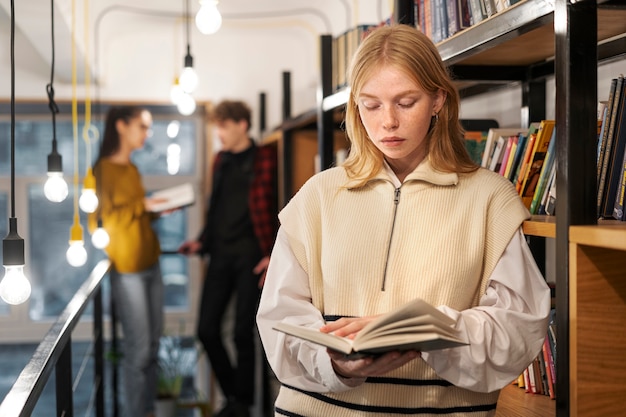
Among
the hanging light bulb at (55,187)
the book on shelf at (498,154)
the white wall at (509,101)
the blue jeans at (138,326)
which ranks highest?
the white wall at (509,101)

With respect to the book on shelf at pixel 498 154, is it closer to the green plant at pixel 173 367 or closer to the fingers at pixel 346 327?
the fingers at pixel 346 327

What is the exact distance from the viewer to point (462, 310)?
4.38 feet

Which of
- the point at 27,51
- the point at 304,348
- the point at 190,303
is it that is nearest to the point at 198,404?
the point at 190,303

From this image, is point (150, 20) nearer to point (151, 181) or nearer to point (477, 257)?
point (151, 181)

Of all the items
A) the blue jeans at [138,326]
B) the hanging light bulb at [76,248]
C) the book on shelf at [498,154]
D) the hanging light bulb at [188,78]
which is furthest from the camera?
the blue jeans at [138,326]

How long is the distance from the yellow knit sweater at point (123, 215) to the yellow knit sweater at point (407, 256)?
123 inches

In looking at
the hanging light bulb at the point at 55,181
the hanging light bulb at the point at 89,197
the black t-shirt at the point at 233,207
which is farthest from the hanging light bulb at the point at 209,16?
the black t-shirt at the point at 233,207

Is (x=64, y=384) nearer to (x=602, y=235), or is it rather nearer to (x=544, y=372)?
(x=544, y=372)

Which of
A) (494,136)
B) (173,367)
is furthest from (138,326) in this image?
(494,136)

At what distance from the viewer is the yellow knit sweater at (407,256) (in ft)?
4.39

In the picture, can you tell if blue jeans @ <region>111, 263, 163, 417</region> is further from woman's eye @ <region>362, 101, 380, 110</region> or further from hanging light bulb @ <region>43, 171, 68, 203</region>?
woman's eye @ <region>362, 101, 380, 110</region>

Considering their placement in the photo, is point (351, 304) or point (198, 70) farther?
point (198, 70)

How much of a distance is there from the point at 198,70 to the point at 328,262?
4.25 metres

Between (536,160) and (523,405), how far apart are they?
490mm
